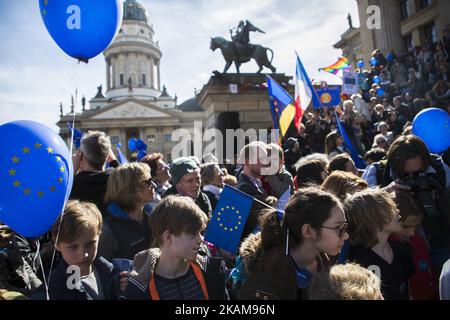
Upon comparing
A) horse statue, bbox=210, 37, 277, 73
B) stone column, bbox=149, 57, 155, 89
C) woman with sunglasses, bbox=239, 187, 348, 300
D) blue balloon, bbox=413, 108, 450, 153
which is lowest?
woman with sunglasses, bbox=239, 187, 348, 300

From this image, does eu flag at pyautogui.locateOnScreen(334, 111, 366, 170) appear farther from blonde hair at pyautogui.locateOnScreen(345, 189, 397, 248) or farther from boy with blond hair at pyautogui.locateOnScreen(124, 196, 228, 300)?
boy with blond hair at pyautogui.locateOnScreen(124, 196, 228, 300)

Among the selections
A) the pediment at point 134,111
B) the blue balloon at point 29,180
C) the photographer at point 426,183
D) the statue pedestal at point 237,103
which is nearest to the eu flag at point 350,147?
the photographer at point 426,183

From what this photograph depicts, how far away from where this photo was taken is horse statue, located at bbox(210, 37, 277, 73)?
1159 cm

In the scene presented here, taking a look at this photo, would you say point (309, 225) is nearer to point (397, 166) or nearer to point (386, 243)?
point (386, 243)

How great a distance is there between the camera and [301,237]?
6.95 ft

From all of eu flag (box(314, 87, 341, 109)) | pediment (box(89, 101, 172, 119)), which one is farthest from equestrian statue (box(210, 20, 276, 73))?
pediment (box(89, 101, 172, 119))

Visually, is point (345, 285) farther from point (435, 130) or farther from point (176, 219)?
point (435, 130)

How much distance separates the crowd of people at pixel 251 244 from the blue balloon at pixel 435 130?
121cm

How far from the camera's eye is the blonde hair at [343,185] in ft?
9.73

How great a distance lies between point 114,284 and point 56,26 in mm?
2178

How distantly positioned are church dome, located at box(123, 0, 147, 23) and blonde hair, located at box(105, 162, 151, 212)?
87862 mm

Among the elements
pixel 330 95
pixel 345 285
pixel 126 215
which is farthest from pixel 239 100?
pixel 345 285

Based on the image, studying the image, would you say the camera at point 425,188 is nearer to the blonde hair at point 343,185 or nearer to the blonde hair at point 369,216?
the blonde hair at point 343,185

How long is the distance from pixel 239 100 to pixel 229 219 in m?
8.43
